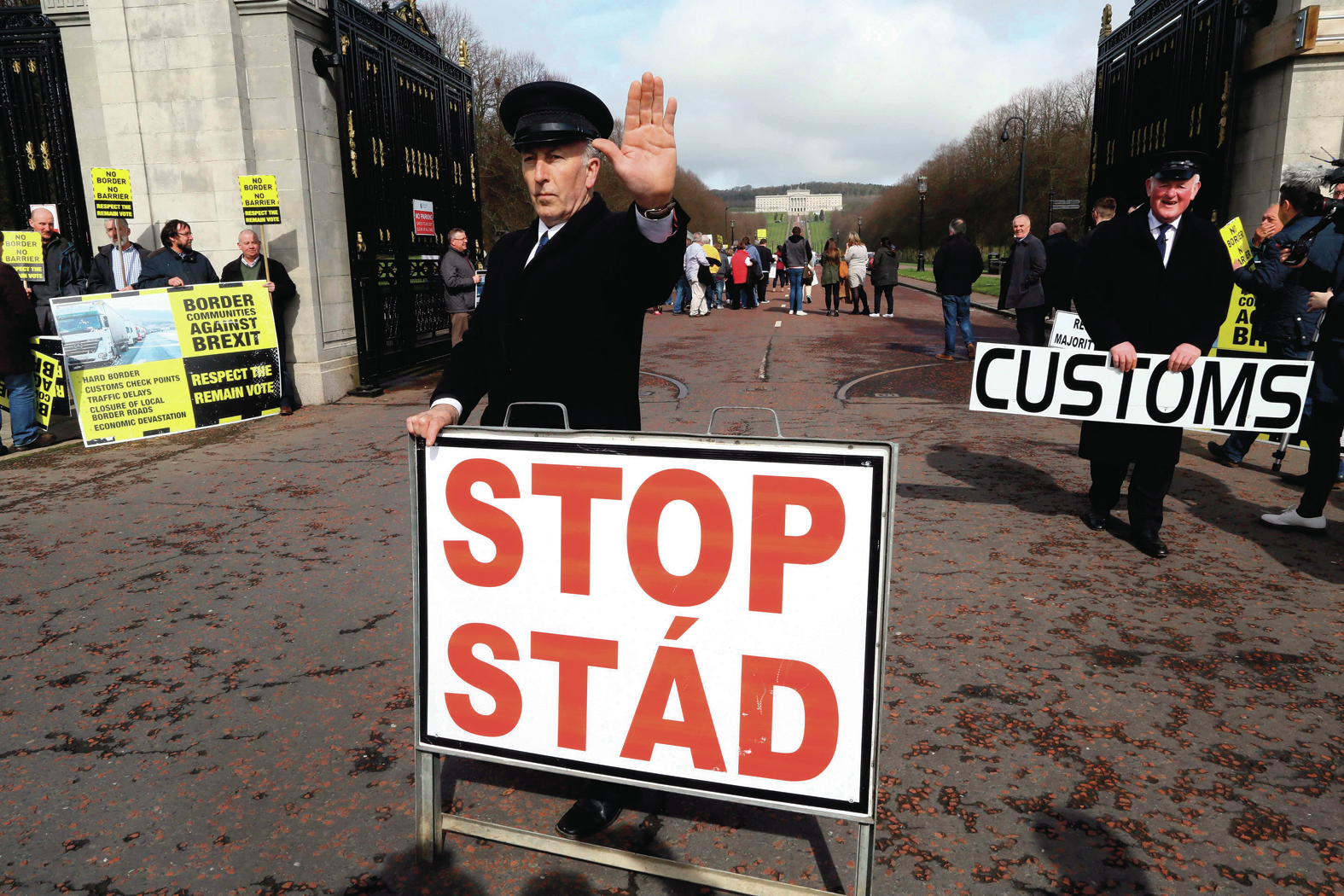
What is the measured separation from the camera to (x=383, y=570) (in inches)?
179

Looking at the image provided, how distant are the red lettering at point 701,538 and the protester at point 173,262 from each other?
828 cm

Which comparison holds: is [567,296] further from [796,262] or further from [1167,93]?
[796,262]

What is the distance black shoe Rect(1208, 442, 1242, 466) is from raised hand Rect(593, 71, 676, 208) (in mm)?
6106

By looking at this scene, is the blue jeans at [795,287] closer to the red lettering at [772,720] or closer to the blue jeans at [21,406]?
the blue jeans at [21,406]

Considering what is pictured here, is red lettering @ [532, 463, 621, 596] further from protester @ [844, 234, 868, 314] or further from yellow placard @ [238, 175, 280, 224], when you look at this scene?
protester @ [844, 234, 868, 314]

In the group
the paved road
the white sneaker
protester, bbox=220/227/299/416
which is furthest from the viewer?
protester, bbox=220/227/299/416

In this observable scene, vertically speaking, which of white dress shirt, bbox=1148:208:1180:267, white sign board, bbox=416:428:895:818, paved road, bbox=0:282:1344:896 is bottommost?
paved road, bbox=0:282:1344:896

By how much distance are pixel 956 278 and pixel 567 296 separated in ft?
34.2

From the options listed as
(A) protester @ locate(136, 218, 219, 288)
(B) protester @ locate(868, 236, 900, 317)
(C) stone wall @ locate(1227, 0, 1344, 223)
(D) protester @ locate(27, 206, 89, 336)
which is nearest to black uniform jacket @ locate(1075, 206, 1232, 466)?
(C) stone wall @ locate(1227, 0, 1344, 223)

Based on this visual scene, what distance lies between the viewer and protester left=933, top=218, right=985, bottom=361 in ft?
39.2

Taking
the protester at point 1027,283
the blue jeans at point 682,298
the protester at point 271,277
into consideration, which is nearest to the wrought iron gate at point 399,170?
the protester at point 271,277

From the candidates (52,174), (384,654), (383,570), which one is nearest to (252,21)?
(52,174)

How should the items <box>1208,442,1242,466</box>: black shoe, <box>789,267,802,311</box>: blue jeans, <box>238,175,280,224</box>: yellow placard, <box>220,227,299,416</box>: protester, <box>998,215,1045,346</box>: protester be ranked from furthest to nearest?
<box>789,267,802,311</box>: blue jeans
<box>998,215,1045,346</box>: protester
<box>220,227,299,416</box>: protester
<box>238,175,280,224</box>: yellow placard
<box>1208,442,1242,466</box>: black shoe

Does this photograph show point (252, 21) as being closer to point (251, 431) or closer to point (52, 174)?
point (52, 174)
